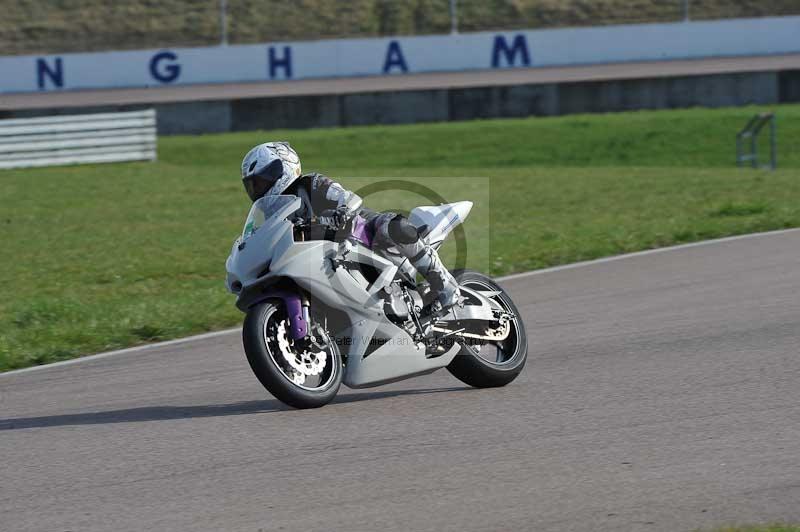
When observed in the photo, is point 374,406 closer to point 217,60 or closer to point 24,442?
point 24,442

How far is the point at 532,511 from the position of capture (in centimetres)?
488

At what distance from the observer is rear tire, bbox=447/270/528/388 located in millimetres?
7098

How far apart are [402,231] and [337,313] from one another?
577 millimetres

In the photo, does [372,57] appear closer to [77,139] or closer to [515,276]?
[77,139]

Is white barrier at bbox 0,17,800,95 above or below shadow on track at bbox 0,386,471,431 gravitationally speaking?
above

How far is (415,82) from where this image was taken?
34219 millimetres

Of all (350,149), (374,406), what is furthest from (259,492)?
(350,149)

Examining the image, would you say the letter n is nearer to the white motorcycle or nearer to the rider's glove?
the white motorcycle

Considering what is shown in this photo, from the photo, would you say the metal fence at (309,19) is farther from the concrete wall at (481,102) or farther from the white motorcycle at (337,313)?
the white motorcycle at (337,313)

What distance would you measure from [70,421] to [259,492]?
2055mm

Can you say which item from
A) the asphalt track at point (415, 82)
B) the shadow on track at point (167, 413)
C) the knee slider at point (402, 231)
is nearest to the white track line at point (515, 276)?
the shadow on track at point (167, 413)

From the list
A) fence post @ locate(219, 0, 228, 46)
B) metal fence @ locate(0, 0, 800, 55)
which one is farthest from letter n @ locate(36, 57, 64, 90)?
fence post @ locate(219, 0, 228, 46)

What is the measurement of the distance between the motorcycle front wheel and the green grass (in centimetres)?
138

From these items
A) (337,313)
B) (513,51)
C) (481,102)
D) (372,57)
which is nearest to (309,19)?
(372,57)
